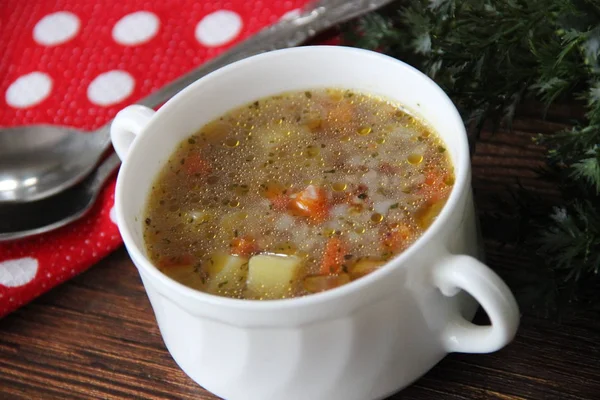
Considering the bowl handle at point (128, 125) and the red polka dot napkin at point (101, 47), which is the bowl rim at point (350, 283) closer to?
the bowl handle at point (128, 125)

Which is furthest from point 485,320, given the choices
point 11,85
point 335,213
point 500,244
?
point 11,85

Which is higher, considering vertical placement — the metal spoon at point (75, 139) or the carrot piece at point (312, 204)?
the carrot piece at point (312, 204)

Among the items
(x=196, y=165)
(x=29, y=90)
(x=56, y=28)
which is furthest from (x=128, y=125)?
(x=56, y=28)

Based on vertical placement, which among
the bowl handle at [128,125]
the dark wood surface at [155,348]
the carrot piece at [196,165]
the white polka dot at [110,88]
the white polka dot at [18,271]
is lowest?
the dark wood surface at [155,348]

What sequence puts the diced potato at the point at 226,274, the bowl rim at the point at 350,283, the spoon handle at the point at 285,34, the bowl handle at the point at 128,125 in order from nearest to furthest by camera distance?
the bowl rim at the point at 350,283 < the diced potato at the point at 226,274 < the bowl handle at the point at 128,125 < the spoon handle at the point at 285,34

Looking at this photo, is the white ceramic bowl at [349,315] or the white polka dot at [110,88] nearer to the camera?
the white ceramic bowl at [349,315]

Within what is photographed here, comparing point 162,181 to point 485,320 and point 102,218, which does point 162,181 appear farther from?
point 485,320

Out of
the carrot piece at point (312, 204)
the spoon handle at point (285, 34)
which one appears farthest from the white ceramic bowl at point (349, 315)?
the spoon handle at point (285, 34)
